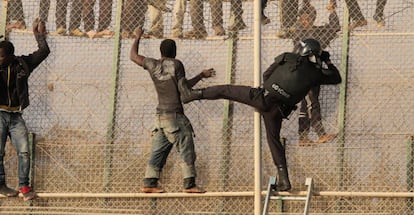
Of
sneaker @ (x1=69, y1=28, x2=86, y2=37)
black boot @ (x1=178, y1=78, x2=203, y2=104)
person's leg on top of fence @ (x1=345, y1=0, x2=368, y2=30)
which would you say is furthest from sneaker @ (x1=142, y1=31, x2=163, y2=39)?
person's leg on top of fence @ (x1=345, y1=0, x2=368, y2=30)

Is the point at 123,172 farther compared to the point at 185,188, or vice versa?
the point at 123,172

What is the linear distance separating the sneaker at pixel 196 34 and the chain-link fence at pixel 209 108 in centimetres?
2

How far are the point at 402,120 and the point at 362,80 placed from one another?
685 mm

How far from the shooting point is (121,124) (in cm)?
1373

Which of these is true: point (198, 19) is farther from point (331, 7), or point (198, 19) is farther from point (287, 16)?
point (331, 7)

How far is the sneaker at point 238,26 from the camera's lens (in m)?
13.5

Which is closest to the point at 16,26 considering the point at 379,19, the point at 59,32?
the point at 59,32

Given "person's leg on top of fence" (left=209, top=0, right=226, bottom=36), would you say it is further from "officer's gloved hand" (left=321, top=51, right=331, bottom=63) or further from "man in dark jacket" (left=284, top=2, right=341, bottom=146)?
"officer's gloved hand" (left=321, top=51, right=331, bottom=63)

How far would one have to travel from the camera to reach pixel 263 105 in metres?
12.3

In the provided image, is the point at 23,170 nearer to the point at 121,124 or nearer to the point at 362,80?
the point at 121,124

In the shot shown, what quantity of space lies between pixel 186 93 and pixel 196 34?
4.68ft

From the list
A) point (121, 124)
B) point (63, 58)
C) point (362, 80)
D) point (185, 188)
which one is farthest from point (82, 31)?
point (362, 80)

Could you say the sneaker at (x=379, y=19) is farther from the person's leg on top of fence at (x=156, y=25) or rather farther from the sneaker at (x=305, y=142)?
the person's leg on top of fence at (x=156, y=25)

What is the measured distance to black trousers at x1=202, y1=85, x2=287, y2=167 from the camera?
1229 cm
